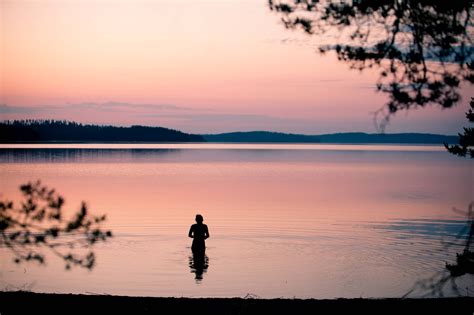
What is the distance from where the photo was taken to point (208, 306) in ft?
37.1

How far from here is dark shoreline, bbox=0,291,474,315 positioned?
10914mm

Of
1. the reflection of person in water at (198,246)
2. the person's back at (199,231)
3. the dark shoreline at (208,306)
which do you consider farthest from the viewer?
the person's back at (199,231)

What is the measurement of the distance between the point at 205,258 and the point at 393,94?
1271cm

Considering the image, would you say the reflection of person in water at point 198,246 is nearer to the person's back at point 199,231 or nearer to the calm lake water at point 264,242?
the person's back at point 199,231

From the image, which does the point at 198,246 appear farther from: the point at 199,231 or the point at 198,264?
the point at 198,264

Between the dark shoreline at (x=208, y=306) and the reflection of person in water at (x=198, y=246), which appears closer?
the dark shoreline at (x=208, y=306)

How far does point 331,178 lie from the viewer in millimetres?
64625

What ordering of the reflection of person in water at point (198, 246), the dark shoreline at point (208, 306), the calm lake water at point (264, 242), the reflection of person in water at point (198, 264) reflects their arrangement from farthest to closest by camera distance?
the reflection of person in water at point (198, 246) < the reflection of person in water at point (198, 264) < the calm lake water at point (264, 242) < the dark shoreline at point (208, 306)

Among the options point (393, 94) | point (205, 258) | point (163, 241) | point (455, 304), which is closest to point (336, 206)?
point (163, 241)

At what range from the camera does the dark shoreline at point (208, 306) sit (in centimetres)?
1091

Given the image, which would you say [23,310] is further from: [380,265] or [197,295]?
[380,265]

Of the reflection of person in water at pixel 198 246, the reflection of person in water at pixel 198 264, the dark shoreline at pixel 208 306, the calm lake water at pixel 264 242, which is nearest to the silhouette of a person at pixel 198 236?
the reflection of person in water at pixel 198 246

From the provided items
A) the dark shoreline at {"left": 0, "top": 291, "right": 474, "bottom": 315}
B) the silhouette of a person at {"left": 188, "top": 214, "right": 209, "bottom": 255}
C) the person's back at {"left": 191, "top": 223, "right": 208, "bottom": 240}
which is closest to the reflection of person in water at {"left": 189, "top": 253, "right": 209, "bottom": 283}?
the silhouette of a person at {"left": 188, "top": 214, "right": 209, "bottom": 255}

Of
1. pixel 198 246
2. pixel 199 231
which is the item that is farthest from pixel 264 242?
pixel 199 231
